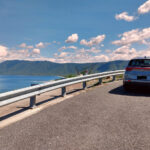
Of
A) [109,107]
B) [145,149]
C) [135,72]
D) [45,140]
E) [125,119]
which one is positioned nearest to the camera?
[145,149]

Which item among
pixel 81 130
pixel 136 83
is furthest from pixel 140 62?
pixel 81 130

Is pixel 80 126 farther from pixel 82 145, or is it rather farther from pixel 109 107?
pixel 109 107

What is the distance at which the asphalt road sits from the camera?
3006 mm

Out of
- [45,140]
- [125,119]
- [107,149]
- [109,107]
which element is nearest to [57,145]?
[45,140]

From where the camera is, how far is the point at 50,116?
459 centimetres

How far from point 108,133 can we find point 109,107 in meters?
2.09

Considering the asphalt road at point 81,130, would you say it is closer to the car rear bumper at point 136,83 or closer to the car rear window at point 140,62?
the car rear bumper at point 136,83

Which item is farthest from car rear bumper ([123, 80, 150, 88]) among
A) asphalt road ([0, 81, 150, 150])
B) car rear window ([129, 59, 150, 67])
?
asphalt road ([0, 81, 150, 150])

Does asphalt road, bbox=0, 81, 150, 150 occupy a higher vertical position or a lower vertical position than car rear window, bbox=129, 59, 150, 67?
lower

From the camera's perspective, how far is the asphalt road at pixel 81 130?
3006mm

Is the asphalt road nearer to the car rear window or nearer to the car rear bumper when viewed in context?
the car rear bumper

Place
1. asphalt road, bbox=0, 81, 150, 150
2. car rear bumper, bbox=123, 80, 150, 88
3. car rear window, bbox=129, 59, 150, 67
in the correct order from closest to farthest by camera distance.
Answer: asphalt road, bbox=0, 81, 150, 150 < car rear bumper, bbox=123, 80, 150, 88 < car rear window, bbox=129, 59, 150, 67

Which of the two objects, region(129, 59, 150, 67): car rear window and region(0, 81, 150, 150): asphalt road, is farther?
region(129, 59, 150, 67): car rear window

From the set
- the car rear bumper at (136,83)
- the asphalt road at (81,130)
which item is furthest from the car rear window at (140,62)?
the asphalt road at (81,130)
